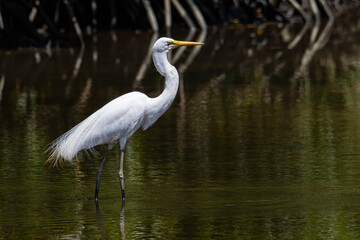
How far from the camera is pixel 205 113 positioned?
11.0 m

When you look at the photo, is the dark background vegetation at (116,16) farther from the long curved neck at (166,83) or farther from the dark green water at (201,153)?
the long curved neck at (166,83)

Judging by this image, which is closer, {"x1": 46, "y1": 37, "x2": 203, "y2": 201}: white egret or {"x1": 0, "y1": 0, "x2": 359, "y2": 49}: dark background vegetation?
{"x1": 46, "y1": 37, "x2": 203, "y2": 201}: white egret

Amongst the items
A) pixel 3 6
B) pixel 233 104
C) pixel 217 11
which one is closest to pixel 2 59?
pixel 3 6

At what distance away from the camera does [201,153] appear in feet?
28.7

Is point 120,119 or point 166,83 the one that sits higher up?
point 166,83

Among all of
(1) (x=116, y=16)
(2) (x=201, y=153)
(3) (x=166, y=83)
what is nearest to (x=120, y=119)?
(3) (x=166, y=83)

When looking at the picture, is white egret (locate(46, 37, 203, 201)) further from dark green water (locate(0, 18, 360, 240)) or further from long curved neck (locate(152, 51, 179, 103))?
dark green water (locate(0, 18, 360, 240))

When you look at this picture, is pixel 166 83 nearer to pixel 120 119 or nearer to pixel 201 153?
pixel 120 119

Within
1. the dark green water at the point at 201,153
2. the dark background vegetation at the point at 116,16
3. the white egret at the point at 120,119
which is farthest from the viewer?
the dark background vegetation at the point at 116,16

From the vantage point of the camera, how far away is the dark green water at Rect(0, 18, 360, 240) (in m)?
6.30

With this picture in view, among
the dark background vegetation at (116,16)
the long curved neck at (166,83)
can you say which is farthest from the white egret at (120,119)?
the dark background vegetation at (116,16)

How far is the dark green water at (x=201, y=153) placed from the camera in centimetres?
630

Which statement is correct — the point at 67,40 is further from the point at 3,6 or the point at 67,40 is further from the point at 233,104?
the point at 233,104

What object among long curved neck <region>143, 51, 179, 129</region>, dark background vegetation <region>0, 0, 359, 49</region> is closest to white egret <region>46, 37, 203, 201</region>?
long curved neck <region>143, 51, 179, 129</region>
